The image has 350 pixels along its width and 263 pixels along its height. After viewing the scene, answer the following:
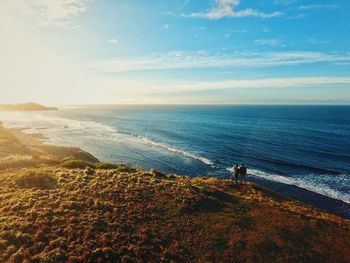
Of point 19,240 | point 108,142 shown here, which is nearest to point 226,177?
point 19,240

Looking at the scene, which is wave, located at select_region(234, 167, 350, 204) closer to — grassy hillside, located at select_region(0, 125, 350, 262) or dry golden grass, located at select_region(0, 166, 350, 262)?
grassy hillside, located at select_region(0, 125, 350, 262)

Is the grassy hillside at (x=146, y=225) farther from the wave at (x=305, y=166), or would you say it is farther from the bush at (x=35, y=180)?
the wave at (x=305, y=166)

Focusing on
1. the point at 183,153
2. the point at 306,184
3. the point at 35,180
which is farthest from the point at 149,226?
the point at 183,153

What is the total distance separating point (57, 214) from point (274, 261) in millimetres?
15497

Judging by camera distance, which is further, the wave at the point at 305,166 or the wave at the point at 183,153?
the wave at the point at 183,153

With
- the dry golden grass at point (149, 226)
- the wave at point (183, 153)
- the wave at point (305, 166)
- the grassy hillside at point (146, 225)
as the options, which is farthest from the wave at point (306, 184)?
the dry golden grass at point (149, 226)

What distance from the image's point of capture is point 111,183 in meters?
27.4

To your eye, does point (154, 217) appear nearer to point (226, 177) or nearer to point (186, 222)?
point (186, 222)

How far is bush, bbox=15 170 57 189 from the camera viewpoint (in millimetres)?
25647

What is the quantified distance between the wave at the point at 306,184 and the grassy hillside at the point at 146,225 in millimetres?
14078

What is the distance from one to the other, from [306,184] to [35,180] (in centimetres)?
3888

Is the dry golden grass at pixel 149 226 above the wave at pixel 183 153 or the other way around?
above

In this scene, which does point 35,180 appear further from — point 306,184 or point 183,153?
point 183,153

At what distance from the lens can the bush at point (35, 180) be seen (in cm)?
2565
